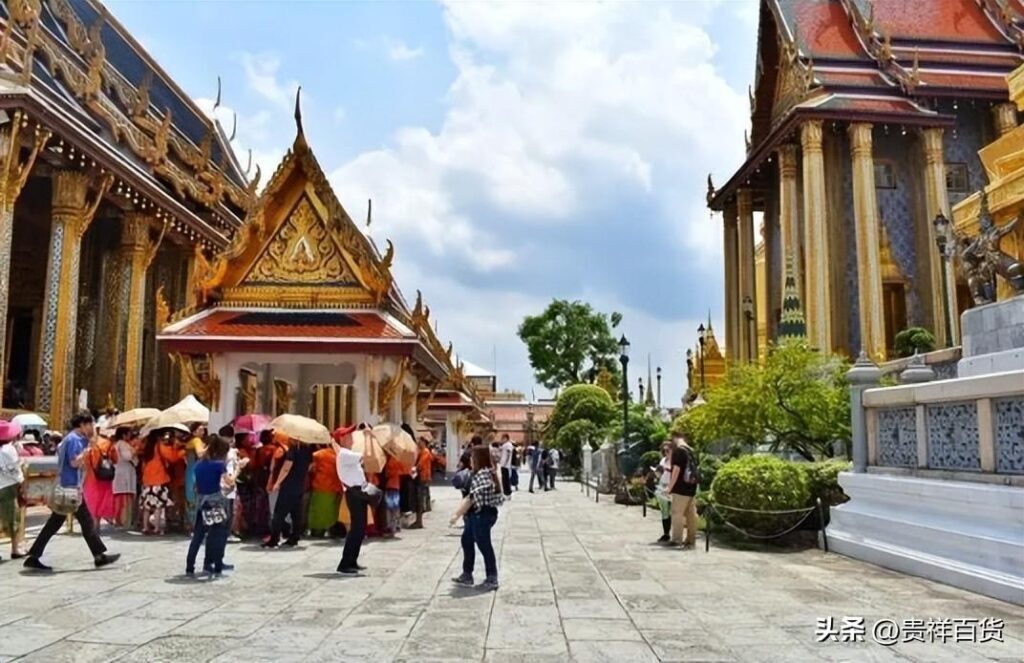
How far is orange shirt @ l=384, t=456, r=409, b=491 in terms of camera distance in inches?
433

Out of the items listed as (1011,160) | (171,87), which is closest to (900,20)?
(1011,160)

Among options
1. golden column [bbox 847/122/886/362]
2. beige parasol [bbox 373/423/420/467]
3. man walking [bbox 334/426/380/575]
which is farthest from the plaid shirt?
golden column [bbox 847/122/886/362]

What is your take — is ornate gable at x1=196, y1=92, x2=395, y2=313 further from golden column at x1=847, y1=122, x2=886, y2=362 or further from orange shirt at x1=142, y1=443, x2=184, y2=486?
golden column at x1=847, y1=122, x2=886, y2=362

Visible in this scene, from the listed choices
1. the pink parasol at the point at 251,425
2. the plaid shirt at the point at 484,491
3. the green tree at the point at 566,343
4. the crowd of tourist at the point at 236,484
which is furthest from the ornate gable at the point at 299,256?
the green tree at the point at 566,343

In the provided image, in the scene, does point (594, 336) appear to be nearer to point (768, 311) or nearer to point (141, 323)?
point (768, 311)

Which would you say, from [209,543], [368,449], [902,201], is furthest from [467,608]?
[902,201]

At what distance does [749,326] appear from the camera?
30.8 m

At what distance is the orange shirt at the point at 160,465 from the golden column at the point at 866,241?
62.8 ft

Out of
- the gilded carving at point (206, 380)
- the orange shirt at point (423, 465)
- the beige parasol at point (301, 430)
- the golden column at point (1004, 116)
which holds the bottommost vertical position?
the orange shirt at point (423, 465)

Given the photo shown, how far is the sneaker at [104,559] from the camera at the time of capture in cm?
816

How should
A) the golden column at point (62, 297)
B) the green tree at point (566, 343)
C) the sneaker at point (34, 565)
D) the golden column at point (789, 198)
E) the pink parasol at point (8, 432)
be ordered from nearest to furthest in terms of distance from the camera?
1. the sneaker at point (34, 565)
2. the pink parasol at point (8, 432)
3. the golden column at point (62, 297)
4. the golden column at point (789, 198)
5. the green tree at point (566, 343)

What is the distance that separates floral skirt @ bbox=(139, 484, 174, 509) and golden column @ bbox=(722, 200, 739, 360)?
24.1 metres

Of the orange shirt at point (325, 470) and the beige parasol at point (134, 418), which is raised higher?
the beige parasol at point (134, 418)

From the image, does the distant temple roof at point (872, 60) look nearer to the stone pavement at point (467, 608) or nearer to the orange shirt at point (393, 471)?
the orange shirt at point (393, 471)
